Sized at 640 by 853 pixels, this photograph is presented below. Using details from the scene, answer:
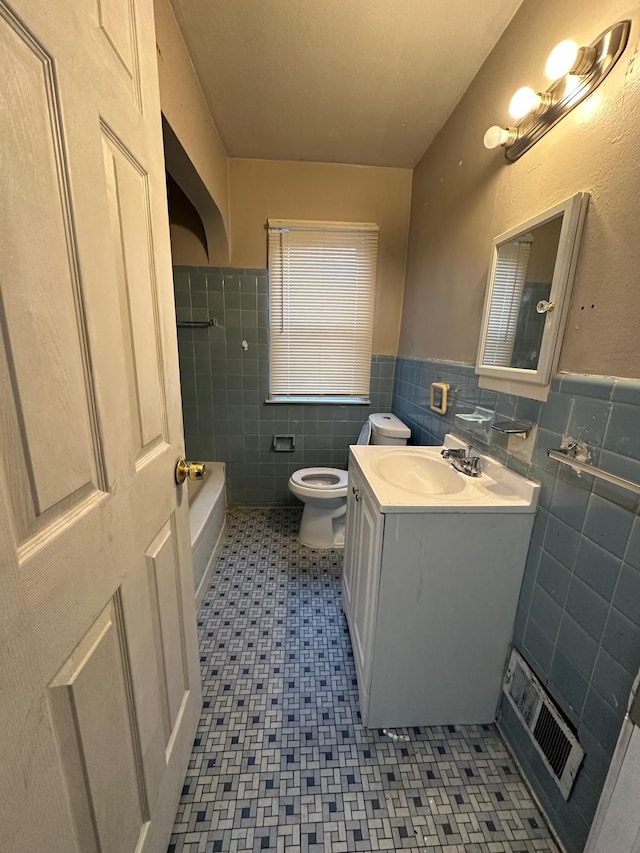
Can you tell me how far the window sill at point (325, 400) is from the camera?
2551 millimetres

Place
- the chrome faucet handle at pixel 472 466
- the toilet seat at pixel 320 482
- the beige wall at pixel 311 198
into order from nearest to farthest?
the chrome faucet handle at pixel 472 466 < the toilet seat at pixel 320 482 < the beige wall at pixel 311 198

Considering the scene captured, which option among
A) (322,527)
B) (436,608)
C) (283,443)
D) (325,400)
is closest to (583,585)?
(436,608)

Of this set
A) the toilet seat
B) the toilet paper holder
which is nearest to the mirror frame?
the toilet seat

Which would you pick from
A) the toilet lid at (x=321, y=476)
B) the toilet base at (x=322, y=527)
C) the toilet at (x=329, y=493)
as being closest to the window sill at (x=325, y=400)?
the toilet at (x=329, y=493)

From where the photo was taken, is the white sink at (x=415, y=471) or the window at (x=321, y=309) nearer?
the white sink at (x=415, y=471)

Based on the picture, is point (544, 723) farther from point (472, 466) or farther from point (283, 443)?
point (283, 443)

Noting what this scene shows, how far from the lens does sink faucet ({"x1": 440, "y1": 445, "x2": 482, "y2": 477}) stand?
1.31 meters

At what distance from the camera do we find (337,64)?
1.44 metres

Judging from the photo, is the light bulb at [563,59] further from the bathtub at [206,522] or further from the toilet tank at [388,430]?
the bathtub at [206,522]

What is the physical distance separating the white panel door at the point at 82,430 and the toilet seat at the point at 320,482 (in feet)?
4.30

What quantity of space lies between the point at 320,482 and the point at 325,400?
622 millimetres

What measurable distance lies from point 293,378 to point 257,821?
2166mm

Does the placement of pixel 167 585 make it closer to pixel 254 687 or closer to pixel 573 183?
pixel 254 687

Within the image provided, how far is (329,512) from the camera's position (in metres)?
2.20
